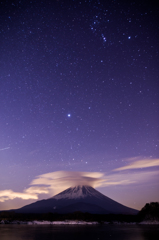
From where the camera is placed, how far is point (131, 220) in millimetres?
150250

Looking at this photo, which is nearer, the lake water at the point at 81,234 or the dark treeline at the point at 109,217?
the lake water at the point at 81,234

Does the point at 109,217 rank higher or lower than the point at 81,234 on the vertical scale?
lower

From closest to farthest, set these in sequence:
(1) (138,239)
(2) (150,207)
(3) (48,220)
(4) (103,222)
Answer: (1) (138,239), (2) (150,207), (4) (103,222), (3) (48,220)

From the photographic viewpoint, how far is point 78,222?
498 ft

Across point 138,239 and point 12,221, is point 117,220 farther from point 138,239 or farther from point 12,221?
point 138,239

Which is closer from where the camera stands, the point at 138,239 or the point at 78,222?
the point at 138,239

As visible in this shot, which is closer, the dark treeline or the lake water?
the lake water

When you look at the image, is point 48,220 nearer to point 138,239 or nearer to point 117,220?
point 117,220

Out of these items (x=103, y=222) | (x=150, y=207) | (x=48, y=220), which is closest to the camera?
(x=150, y=207)

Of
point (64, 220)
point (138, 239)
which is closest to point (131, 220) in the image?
point (64, 220)

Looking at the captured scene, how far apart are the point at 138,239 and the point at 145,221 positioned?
105292mm

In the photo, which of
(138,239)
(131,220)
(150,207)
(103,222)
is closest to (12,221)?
(103,222)

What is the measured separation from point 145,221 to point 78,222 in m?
44.3

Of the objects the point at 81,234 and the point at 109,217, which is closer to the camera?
the point at 81,234
